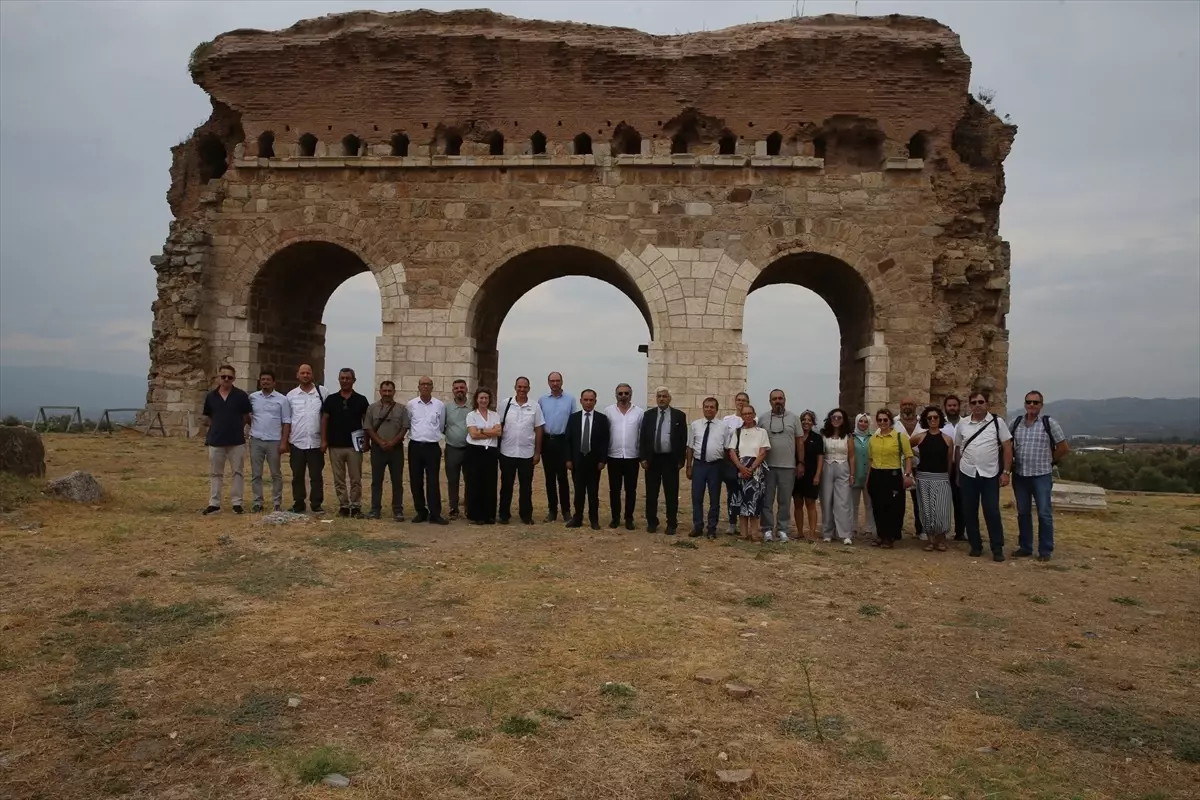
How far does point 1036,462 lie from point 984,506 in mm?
658

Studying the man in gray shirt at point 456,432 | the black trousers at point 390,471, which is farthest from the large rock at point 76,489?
the man in gray shirt at point 456,432

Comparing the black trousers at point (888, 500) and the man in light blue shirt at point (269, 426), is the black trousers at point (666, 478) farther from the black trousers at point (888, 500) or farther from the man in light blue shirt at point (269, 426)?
the man in light blue shirt at point (269, 426)

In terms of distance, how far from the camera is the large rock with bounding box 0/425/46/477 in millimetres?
9859

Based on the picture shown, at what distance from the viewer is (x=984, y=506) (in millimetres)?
8789

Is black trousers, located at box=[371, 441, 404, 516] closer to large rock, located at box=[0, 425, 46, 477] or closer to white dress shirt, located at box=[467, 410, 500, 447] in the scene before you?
white dress shirt, located at box=[467, 410, 500, 447]

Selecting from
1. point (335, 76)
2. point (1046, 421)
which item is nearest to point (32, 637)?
point (1046, 421)

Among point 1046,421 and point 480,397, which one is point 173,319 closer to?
point 480,397

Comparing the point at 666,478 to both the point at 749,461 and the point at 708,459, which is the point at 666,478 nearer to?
the point at 708,459

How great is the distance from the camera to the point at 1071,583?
764 centimetres

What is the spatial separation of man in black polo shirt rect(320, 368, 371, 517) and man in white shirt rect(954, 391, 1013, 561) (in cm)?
629

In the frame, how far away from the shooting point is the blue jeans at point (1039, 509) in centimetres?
862

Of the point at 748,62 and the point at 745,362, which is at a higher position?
the point at 748,62

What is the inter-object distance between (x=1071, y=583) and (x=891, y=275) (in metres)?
8.60

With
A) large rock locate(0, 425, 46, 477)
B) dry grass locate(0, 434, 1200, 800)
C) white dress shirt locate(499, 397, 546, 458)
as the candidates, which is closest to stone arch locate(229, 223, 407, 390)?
large rock locate(0, 425, 46, 477)
